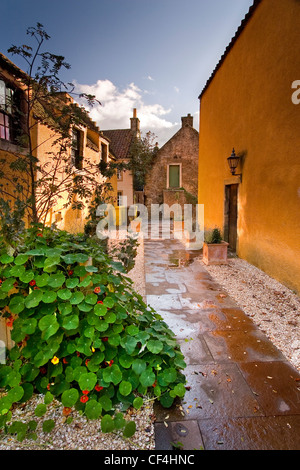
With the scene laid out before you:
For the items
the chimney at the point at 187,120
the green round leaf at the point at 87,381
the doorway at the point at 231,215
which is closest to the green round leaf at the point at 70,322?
the green round leaf at the point at 87,381

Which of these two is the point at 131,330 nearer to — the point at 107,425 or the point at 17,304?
the point at 107,425

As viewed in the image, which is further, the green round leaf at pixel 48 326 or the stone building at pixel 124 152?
the stone building at pixel 124 152

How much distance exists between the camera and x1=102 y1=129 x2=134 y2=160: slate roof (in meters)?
19.6

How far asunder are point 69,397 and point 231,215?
7.13 m

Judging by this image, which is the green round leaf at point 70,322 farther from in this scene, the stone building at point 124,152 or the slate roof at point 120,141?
the slate roof at point 120,141

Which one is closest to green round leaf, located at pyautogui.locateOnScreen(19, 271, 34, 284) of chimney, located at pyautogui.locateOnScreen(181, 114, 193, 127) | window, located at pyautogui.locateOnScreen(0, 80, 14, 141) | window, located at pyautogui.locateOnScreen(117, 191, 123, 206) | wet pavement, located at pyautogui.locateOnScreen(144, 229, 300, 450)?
wet pavement, located at pyautogui.locateOnScreen(144, 229, 300, 450)

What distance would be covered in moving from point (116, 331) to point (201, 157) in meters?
10.2

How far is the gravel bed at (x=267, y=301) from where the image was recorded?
3036 mm

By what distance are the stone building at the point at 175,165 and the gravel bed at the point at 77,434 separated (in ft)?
59.1

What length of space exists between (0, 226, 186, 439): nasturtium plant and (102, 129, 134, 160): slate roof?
18.2 m

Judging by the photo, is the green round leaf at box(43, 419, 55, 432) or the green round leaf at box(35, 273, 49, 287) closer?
the green round leaf at box(43, 419, 55, 432)

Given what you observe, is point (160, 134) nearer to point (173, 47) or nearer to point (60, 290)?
point (173, 47)

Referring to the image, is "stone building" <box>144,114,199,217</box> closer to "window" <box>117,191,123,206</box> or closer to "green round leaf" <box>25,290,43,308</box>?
"window" <box>117,191,123,206</box>
